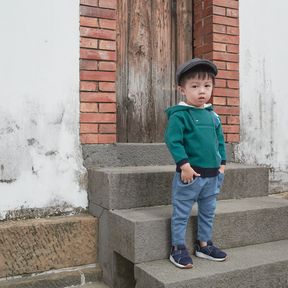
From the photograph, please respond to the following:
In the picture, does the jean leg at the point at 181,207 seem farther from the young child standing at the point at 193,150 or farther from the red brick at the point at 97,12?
the red brick at the point at 97,12

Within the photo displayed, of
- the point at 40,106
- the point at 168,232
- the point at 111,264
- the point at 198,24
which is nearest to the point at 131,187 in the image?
the point at 168,232

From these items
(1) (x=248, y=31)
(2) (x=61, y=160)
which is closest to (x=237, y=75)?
(1) (x=248, y=31)

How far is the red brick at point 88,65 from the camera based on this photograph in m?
2.93

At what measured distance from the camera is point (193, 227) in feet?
7.92

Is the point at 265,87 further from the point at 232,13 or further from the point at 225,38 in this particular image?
the point at 232,13

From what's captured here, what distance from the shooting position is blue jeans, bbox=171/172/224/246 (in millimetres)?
2229

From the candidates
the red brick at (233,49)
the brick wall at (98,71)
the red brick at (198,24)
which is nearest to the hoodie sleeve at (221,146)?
the brick wall at (98,71)

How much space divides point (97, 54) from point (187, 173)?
56.5 inches

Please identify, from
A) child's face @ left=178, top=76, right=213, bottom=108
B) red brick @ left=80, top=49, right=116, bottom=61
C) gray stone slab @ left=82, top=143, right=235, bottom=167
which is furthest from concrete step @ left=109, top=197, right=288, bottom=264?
red brick @ left=80, top=49, right=116, bottom=61

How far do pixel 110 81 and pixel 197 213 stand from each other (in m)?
1.37

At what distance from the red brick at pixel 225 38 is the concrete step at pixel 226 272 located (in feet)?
7.04

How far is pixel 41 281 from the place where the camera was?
257 centimetres

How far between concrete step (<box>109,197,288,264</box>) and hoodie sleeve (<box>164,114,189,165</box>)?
0.46 m

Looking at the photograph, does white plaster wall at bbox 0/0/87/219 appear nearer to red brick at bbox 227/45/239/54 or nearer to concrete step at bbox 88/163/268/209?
concrete step at bbox 88/163/268/209
